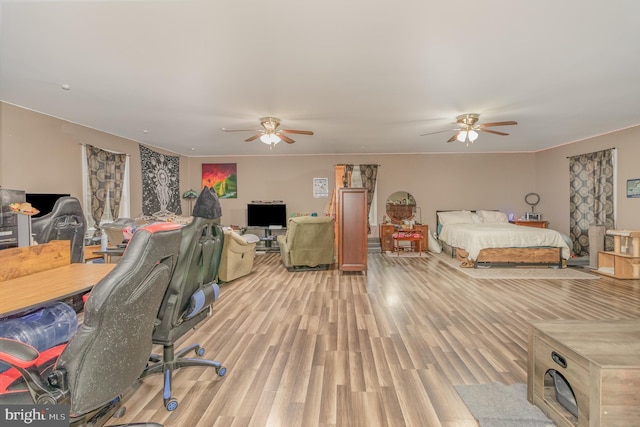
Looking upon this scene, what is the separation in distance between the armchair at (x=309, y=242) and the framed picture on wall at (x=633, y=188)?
5471mm

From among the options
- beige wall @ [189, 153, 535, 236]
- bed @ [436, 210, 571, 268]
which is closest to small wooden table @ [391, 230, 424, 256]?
beige wall @ [189, 153, 535, 236]

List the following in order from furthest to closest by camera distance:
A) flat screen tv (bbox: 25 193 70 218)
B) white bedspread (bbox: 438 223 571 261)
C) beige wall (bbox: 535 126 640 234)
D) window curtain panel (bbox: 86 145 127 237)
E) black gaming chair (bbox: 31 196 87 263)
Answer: white bedspread (bbox: 438 223 571 261), beige wall (bbox: 535 126 640 234), window curtain panel (bbox: 86 145 127 237), flat screen tv (bbox: 25 193 70 218), black gaming chair (bbox: 31 196 87 263)

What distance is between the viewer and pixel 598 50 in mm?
2467

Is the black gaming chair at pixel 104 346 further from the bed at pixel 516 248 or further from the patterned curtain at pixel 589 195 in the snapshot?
the patterned curtain at pixel 589 195

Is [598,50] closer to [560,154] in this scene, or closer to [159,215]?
[560,154]

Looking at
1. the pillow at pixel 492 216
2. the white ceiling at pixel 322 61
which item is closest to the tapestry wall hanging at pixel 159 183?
the white ceiling at pixel 322 61

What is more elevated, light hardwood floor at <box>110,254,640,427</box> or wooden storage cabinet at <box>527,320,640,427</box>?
wooden storage cabinet at <box>527,320,640,427</box>

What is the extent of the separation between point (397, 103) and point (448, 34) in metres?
1.52

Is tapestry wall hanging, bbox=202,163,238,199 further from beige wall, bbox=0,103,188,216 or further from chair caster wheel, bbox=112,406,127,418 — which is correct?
chair caster wheel, bbox=112,406,127,418

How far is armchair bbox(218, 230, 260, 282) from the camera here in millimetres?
4500

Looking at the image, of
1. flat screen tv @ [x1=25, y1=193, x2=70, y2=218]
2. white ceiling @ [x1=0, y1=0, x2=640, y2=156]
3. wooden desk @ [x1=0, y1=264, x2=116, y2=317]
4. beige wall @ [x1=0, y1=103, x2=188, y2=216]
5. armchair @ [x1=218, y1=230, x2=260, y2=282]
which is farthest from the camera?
armchair @ [x1=218, y1=230, x2=260, y2=282]

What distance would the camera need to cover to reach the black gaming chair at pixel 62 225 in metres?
2.57

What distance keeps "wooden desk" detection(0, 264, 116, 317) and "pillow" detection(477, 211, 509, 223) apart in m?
7.76

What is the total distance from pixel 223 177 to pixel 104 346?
24.0ft
